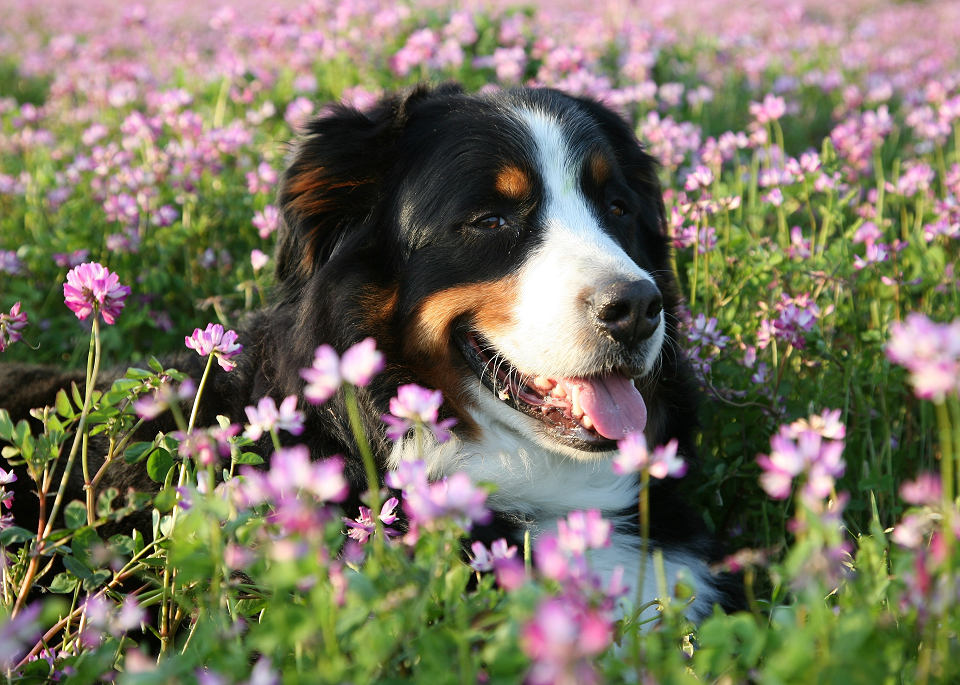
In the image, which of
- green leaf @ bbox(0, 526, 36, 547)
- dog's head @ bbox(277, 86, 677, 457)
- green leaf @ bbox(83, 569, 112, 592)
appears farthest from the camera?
dog's head @ bbox(277, 86, 677, 457)

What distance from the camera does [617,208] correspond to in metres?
2.99

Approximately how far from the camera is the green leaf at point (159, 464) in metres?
1.90

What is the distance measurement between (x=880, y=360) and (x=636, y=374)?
1164 mm

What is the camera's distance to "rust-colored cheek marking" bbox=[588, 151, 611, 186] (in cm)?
283

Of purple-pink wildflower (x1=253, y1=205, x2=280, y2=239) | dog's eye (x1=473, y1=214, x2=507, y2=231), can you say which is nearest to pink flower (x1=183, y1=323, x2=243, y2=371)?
dog's eye (x1=473, y1=214, x2=507, y2=231)

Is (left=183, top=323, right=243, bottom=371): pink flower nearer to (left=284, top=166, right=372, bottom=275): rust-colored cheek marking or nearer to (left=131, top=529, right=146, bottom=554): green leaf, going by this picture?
(left=131, top=529, right=146, bottom=554): green leaf

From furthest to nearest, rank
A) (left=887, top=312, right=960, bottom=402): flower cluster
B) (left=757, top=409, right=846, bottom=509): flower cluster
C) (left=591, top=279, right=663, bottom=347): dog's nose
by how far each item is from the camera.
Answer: (left=591, top=279, right=663, bottom=347): dog's nose, (left=757, top=409, right=846, bottom=509): flower cluster, (left=887, top=312, right=960, bottom=402): flower cluster

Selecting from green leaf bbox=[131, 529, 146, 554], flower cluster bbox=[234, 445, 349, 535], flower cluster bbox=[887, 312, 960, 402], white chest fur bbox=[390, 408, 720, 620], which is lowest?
white chest fur bbox=[390, 408, 720, 620]

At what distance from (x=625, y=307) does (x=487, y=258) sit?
0.45 m

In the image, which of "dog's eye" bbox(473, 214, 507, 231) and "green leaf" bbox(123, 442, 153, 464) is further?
"dog's eye" bbox(473, 214, 507, 231)

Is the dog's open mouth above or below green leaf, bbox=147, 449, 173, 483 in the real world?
below

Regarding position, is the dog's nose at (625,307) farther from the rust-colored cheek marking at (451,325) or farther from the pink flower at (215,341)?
the pink flower at (215,341)

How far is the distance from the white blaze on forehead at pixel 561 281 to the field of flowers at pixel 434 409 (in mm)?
541

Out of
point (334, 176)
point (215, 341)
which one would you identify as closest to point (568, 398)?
point (334, 176)
